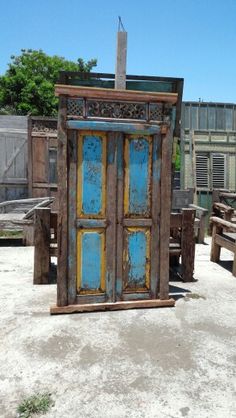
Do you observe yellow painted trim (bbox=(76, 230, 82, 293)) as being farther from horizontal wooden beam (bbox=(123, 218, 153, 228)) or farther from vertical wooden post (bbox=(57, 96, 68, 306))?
horizontal wooden beam (bbox=(123, 218, 153, 228))

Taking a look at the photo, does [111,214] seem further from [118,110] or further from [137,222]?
[118,110]

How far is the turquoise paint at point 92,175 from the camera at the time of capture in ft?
13.8

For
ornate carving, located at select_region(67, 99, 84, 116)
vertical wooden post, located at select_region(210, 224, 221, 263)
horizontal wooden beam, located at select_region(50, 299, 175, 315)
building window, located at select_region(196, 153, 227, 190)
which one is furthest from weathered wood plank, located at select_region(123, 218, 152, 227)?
building window, located at select_region(196, 153, 227, 190)

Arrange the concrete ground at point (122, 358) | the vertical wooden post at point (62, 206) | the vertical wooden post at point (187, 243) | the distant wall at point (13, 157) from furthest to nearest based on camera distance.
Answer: the distant wall at point (13, 157) < the vertical wooden post at point (187, 243) < the vertical wooden post at point (62, 206) < the concrete ground at point (122, 358)

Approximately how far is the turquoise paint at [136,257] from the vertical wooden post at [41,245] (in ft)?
5.13

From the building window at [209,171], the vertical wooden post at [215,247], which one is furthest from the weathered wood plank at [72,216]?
the building window at [209,171]

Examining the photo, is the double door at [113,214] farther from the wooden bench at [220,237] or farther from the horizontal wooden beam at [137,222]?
the wooden bench at [220,237]

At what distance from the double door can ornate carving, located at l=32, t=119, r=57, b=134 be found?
9.64 meters

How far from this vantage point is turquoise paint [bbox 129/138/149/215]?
4309mm

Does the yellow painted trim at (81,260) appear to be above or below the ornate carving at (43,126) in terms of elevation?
below

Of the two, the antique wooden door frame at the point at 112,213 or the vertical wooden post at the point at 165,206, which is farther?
the vertical wooden post at the point at 165,206

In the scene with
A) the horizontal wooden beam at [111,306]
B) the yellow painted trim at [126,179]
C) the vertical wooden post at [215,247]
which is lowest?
the horizontal wooden beam at [111,306]

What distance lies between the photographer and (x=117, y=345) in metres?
3.49

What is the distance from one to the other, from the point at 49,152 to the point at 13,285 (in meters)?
8.82
